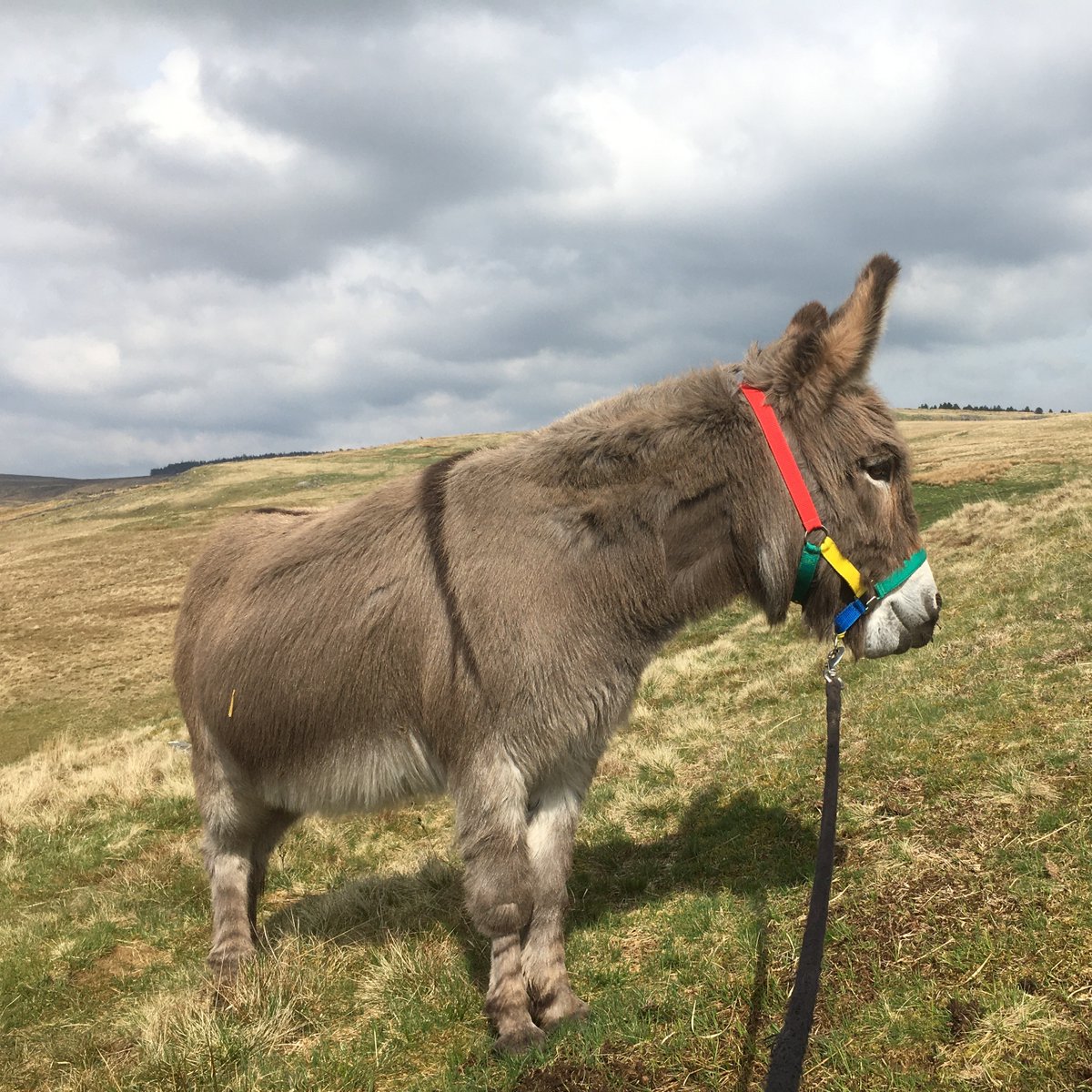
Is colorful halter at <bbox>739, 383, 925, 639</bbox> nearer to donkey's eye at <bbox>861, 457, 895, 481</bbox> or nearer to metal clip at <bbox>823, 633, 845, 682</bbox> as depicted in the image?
metal clip at <bbox>823, 633, 845, 682</bbox>

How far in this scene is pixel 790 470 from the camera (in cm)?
374

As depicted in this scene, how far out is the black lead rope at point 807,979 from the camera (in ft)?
7.70

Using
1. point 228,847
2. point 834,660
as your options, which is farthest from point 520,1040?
point 228,847

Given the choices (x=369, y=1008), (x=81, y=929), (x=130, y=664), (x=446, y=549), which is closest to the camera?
(x=446, y=549)

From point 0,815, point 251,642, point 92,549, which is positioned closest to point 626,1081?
point 251,642

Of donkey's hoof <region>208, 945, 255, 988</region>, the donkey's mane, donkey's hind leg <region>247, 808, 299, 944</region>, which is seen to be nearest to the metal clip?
the donkey's mane

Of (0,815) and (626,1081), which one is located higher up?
(626,1081)

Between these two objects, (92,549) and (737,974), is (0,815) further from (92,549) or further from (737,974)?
(92,549)

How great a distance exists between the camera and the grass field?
3357mm

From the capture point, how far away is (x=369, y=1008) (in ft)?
14.6

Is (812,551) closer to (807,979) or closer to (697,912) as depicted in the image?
(807,979)

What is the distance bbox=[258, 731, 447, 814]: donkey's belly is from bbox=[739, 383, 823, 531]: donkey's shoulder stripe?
2.38 metres

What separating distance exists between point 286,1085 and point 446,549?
9.32 feet

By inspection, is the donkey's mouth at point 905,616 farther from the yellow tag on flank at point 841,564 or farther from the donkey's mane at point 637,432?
the donkey's mane at point 637,432
